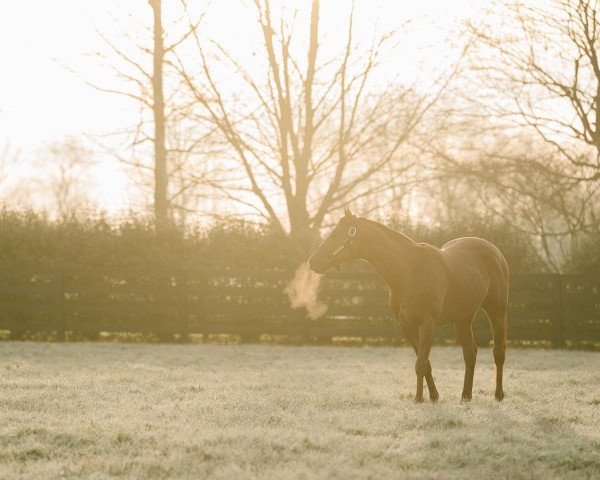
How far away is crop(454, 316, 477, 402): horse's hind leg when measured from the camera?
362 inches

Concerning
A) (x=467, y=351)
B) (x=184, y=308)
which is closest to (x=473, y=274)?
(x=467, y=351)

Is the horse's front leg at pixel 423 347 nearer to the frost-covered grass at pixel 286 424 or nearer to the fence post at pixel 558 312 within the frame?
the frost-covered grass at pixel 286 424

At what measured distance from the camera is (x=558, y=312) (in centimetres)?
1720

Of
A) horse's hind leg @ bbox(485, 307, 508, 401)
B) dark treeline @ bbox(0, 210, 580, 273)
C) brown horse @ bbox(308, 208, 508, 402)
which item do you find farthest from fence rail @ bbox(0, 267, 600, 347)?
brown horse @ bbox(308, 208, 508, 402)

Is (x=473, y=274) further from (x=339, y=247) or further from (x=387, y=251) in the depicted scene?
(x=339, y=247)

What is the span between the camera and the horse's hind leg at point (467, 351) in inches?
362

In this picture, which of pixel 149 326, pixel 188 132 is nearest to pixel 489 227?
pixel 149 326

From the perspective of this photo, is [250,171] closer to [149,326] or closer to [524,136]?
[149,326]

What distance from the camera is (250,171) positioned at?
2095cm

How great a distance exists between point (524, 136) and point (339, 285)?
8713 millimetres

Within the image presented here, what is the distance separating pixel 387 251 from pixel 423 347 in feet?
3.40

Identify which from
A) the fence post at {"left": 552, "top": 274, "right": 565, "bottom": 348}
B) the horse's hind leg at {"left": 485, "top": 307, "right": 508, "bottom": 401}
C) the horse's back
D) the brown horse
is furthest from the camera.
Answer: the fence post at {"left": 552, "top": 274, "right": 565, "bottom": 348}

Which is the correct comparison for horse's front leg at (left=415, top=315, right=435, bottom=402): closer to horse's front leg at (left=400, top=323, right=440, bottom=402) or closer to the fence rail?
horse's front leg at (left=400, top=323, right=440, bottom=402)

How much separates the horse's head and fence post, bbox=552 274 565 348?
9.37 meters
